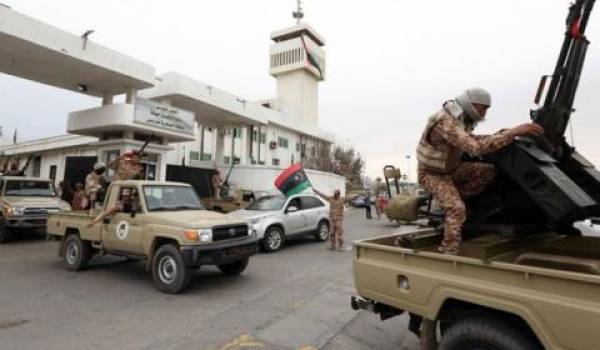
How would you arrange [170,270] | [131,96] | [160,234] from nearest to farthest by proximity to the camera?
[170,270] → [160,234] → [131,96]

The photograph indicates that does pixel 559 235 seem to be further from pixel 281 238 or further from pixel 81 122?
pixel 81 122

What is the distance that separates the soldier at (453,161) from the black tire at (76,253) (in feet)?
23.5

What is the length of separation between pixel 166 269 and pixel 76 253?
2858 millimetres

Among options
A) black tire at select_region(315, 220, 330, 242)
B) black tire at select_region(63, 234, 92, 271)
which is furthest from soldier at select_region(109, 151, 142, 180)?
black tire at select_region(315, 220, 330, 242)

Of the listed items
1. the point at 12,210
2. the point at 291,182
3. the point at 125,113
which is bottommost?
the point at 12,210

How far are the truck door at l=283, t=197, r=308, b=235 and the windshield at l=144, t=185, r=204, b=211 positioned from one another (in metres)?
3.82

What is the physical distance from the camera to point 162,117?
1706cm

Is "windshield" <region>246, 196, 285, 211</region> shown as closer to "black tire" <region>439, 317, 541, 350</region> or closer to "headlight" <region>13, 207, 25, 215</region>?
"headlight" <region>13, 207, 25, 215</region>

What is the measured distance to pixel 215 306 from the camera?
5617 mm

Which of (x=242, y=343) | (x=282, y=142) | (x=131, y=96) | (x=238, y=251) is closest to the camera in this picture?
(x=242, y=343)

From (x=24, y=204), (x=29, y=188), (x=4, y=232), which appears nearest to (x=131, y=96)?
(x=29, y=188)

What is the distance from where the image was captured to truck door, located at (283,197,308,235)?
11276 millimetres

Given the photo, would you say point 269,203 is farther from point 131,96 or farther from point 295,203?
point 131,96

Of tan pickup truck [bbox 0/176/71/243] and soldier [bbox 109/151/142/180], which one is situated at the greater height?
soldier [bbox 109/151/142/180]
